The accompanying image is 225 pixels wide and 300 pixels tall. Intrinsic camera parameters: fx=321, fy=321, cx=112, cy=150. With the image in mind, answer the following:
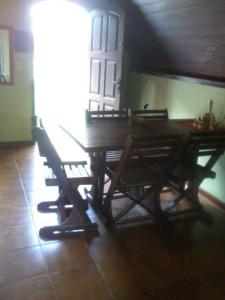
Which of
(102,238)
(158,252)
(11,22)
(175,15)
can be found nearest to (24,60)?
(11,22)

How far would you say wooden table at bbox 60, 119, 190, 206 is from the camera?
2.37 meters

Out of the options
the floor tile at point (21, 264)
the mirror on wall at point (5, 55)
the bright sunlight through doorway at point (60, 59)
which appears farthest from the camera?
the bright sunlight through doorway at point (60, 59)

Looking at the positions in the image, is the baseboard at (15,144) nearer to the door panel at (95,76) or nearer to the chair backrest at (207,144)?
the door panel at (95,76)

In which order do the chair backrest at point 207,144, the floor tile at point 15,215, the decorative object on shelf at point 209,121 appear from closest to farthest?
the chair backrest at point 207,144 < the floor tile at point 15,215 < the decorative object on shelf at point 209,121

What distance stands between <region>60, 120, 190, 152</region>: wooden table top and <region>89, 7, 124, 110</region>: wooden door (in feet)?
4.10

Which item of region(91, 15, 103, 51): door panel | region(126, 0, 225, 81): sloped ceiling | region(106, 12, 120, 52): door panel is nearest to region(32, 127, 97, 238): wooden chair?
region(126, 0, 225, 81): sloped ceiling

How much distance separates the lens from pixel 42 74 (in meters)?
7.91

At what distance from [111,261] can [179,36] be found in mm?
2335

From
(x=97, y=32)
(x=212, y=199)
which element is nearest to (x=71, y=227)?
(x=212, y=199)

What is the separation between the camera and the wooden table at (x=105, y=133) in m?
2.37

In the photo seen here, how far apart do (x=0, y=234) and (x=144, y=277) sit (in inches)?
44.7

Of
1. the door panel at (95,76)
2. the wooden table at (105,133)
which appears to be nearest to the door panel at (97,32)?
the door panel at (95,76)

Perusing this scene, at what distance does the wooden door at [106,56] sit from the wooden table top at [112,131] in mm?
1251

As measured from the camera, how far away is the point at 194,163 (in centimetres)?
289
